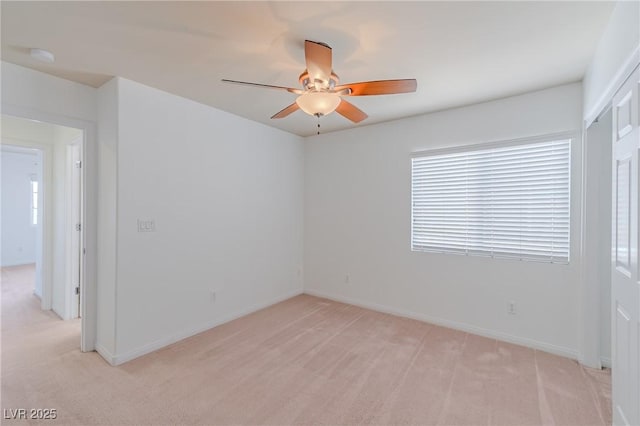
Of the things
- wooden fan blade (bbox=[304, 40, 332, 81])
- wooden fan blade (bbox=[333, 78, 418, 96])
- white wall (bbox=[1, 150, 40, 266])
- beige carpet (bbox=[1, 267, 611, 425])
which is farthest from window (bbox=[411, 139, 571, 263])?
white wall (bbox=[1, 150, 40, 266])

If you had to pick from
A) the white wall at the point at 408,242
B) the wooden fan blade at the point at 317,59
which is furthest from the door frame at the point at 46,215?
the wooden fan blade at the point at 317,59

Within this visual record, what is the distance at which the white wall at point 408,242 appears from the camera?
2768 millimetres

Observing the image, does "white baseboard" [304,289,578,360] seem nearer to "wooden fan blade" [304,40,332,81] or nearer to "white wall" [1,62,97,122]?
"wooden fan blade" [304,40,332,81]

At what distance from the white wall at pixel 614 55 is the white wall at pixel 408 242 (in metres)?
0.60

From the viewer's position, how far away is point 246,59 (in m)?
2.24

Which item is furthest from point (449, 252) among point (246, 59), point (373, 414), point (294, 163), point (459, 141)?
point (246, 59)

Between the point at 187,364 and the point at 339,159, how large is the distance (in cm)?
322

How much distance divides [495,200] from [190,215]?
342cm

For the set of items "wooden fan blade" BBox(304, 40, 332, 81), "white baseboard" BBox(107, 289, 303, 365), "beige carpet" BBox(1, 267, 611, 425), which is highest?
"wooden fan blade" BBox(304, 40, 332, 81)

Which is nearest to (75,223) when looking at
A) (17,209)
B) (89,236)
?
(89,236)

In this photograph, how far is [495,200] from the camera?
311 centimetres

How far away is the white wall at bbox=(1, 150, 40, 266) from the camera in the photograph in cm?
671

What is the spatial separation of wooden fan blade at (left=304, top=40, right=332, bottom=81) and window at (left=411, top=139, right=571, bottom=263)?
2.11m

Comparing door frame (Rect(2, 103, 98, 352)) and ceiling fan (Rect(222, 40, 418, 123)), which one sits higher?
ceiling fan (Rect(222, 40, 418, 123))
